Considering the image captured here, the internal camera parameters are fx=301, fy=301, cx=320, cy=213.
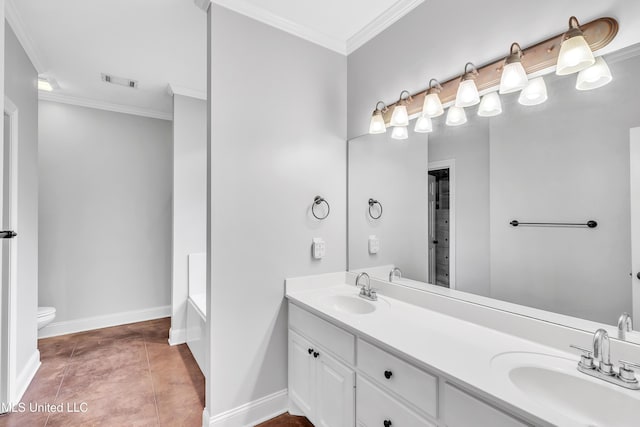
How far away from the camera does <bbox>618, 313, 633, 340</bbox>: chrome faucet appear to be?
1062 millimetres

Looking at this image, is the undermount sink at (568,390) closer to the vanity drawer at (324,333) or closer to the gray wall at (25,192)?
the vanity drawer at (324,333)

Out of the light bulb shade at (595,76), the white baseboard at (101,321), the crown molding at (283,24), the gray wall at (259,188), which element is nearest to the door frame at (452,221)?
the light bulb shade at (595,76)

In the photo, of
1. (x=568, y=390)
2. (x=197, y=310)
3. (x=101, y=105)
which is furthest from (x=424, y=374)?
(x=101, y=105)

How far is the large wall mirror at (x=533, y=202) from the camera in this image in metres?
1.12

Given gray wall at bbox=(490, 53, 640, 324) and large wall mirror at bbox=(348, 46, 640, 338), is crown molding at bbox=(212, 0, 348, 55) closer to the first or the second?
large wall mirror at bbox=(348, 46, 640, 338)

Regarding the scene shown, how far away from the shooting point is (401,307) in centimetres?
178

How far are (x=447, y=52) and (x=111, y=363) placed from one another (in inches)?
140

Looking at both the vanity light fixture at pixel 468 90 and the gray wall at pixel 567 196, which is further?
the vanity light fixture at pixel 468 90

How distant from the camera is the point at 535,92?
4.28 ft

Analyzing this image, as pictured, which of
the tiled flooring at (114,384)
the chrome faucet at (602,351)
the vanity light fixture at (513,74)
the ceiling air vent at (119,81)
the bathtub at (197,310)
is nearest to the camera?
the chrome faucet at (602,351)

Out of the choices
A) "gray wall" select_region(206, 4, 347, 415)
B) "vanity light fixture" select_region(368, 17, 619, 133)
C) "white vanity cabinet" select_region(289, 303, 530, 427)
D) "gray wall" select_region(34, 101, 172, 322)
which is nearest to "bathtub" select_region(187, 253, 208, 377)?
"gray wall" select_region(206, 4, 347, 415)

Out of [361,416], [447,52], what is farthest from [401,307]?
[447,52]

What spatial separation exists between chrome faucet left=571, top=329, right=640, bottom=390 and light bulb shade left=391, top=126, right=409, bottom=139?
136 cm

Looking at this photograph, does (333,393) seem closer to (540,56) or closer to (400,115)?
(400,115)
